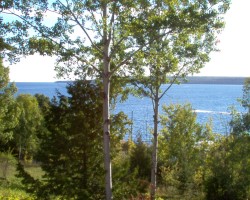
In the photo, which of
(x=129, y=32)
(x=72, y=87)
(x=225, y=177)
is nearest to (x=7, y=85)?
(x=225, y=177)

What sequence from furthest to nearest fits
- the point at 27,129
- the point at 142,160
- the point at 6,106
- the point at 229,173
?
the point at 27,129
the point at 6,106
the point at 142,160
the point at 229,173

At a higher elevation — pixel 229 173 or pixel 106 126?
pixel 106 126

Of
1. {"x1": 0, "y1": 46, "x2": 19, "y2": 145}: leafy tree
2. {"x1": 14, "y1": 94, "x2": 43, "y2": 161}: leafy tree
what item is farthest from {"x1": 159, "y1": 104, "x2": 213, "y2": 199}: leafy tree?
{"x1": 14, "y1": 94, "x2": 43, "y2": 161}: leafy tree

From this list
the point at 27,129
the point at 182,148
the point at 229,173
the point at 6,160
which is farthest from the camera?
the point at 27,129

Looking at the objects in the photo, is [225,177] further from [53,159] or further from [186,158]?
[53,159]

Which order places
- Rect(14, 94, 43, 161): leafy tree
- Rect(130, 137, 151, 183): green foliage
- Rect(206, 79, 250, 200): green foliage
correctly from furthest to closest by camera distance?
Rect(14, 94, 43, 161): leafy tree, Rect(130, 137, 151, 183): green foliage, Rect(206, 79, 250, 200): green foliage

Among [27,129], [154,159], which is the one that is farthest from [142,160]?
[27,129]

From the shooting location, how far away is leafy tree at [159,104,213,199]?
19531 mm

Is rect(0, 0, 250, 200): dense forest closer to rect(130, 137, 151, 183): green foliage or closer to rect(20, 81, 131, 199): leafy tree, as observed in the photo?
rect(20, 81, 131, 199): leafy tree

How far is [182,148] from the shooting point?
2062cm

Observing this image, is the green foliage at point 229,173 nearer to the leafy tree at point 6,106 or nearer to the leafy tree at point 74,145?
the leafy tree at point 74,145

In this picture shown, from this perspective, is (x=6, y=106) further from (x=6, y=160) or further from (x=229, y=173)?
(x=229, y=173)

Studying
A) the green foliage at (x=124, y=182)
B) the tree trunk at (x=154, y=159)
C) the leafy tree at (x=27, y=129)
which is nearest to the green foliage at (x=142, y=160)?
the tree trunk at (x=154, y=159)

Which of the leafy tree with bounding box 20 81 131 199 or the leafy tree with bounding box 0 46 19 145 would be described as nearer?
the leafy tree with bounding box 20 81 131 199
